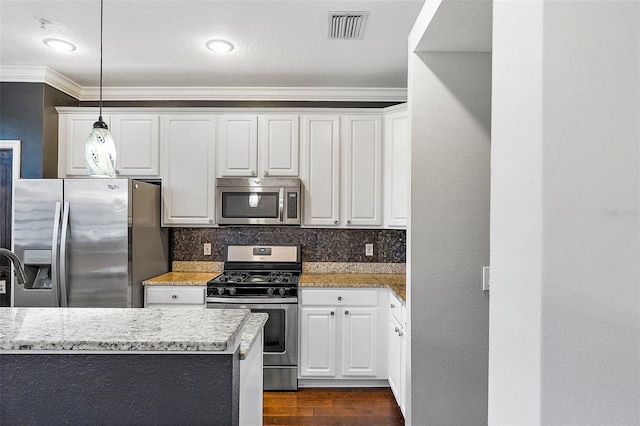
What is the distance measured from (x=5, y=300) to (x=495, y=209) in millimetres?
3791

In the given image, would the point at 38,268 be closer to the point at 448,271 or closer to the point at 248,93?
the point at 248,93

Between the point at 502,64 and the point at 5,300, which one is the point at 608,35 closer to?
the point at 502,64

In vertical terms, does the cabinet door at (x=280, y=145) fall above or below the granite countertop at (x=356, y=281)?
above

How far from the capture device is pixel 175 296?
326 cm

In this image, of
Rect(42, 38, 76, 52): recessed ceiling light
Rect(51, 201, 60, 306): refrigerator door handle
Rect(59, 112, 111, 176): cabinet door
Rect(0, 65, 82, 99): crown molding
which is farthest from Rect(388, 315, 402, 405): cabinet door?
Rect(0, 65, 82, 99): crown molding

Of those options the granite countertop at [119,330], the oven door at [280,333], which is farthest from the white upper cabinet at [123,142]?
the granite countertop at [119,330]

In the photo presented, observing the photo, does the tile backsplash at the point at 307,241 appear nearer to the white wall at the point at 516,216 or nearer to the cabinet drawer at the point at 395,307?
the cabinet drawer at the point at 395,307

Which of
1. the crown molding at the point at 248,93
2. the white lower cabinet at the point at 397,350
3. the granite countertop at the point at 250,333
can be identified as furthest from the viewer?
the crown molding at the point at 248,93

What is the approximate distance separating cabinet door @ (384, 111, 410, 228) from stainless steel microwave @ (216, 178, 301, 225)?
764mm

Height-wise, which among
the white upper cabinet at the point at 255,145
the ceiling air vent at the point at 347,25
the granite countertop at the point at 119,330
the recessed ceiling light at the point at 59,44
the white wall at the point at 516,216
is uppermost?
the ceiling air vent at the point at 347,25

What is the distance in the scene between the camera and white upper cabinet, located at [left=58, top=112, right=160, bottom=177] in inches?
140

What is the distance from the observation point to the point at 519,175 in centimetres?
90

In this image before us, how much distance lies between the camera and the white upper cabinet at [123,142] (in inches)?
140

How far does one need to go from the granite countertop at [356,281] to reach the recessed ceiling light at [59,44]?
242cm
